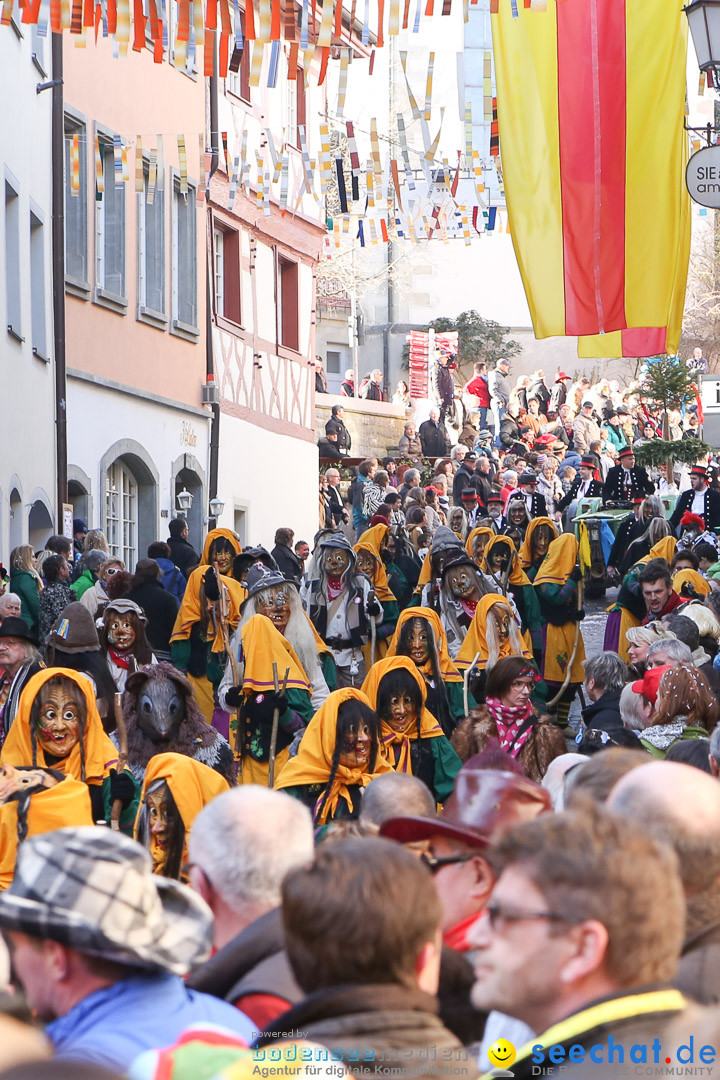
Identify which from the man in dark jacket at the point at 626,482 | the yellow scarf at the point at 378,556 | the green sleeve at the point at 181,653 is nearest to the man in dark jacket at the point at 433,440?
the man in dark jacket at the point at 626,482

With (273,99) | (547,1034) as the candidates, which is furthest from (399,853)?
(273,99)

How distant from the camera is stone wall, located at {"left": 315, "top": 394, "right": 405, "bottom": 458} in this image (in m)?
40.2

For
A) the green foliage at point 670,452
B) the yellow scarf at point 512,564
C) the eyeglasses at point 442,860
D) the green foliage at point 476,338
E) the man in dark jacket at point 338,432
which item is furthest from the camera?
the green foliage at point 476,338

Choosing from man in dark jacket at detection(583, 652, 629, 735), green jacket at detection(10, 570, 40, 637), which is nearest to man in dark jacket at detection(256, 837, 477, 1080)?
man in dark jacket at detection(583, 652, 629, 735)

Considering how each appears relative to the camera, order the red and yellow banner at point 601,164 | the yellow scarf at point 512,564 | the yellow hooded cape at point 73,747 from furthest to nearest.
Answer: the yellow scarf at point 512,564
the red and yellow banner at point 601,164
the yellow hooded cape at point 73,747

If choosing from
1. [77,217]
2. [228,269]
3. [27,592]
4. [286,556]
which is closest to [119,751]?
[27,592]

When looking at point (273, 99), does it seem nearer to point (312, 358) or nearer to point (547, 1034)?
point (312, 358)

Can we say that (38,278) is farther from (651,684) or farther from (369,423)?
(369,423)

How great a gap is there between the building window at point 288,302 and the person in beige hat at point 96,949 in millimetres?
28922

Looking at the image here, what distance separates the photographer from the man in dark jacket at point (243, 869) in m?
4.26

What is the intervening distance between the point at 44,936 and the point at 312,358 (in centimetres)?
3010

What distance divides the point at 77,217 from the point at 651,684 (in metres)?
16.3

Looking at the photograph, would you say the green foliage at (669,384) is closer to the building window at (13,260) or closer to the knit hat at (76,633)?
the building window at (13,260)

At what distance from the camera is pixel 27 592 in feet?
48.6
